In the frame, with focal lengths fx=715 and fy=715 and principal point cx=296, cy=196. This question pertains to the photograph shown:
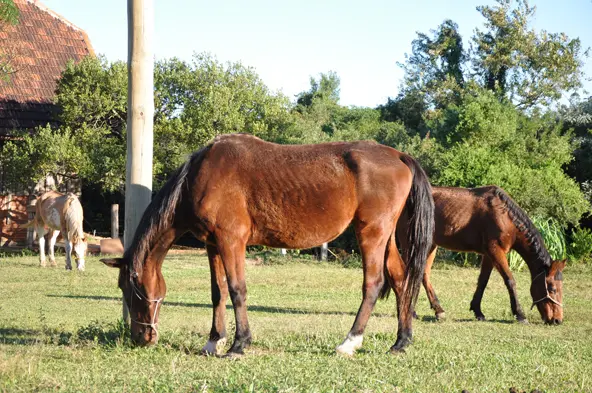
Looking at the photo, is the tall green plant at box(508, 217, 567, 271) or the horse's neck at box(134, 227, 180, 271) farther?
the tall green plant at box(508, 217, 567, 271)

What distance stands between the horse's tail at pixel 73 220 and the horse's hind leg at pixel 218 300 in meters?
10.2

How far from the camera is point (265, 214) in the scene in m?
6.85

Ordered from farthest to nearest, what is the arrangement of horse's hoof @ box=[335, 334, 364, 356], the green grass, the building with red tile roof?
the building with red tile roof
horse's hoof @ box=[335, 334, 364, 356]
the green grass

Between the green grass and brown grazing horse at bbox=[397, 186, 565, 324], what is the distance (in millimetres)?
304

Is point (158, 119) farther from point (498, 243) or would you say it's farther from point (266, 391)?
point (266, 391)

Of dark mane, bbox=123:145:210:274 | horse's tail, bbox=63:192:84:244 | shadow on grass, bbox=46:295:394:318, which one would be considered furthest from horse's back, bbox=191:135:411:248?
horse's tail, bbox=63:192:84:244

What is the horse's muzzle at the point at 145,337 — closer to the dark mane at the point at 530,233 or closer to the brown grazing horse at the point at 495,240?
the brown grazing horse at the point at 495,240

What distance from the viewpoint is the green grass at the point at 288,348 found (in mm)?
5195

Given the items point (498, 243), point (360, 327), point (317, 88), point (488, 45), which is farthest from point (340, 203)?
point (317, 88)

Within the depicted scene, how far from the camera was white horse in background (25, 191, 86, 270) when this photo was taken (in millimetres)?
16375

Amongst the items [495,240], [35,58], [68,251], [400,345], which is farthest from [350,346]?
[35,58]

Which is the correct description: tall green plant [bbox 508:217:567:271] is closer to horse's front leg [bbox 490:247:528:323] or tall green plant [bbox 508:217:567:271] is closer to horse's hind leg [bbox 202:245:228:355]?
horse's front leg [bbox 490:247:528:323]

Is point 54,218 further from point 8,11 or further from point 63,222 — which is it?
point 8,11

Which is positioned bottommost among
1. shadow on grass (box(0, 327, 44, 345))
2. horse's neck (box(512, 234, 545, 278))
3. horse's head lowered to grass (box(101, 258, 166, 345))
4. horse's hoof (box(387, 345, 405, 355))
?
shadow on grass (box(0, 327, 44, 345))
